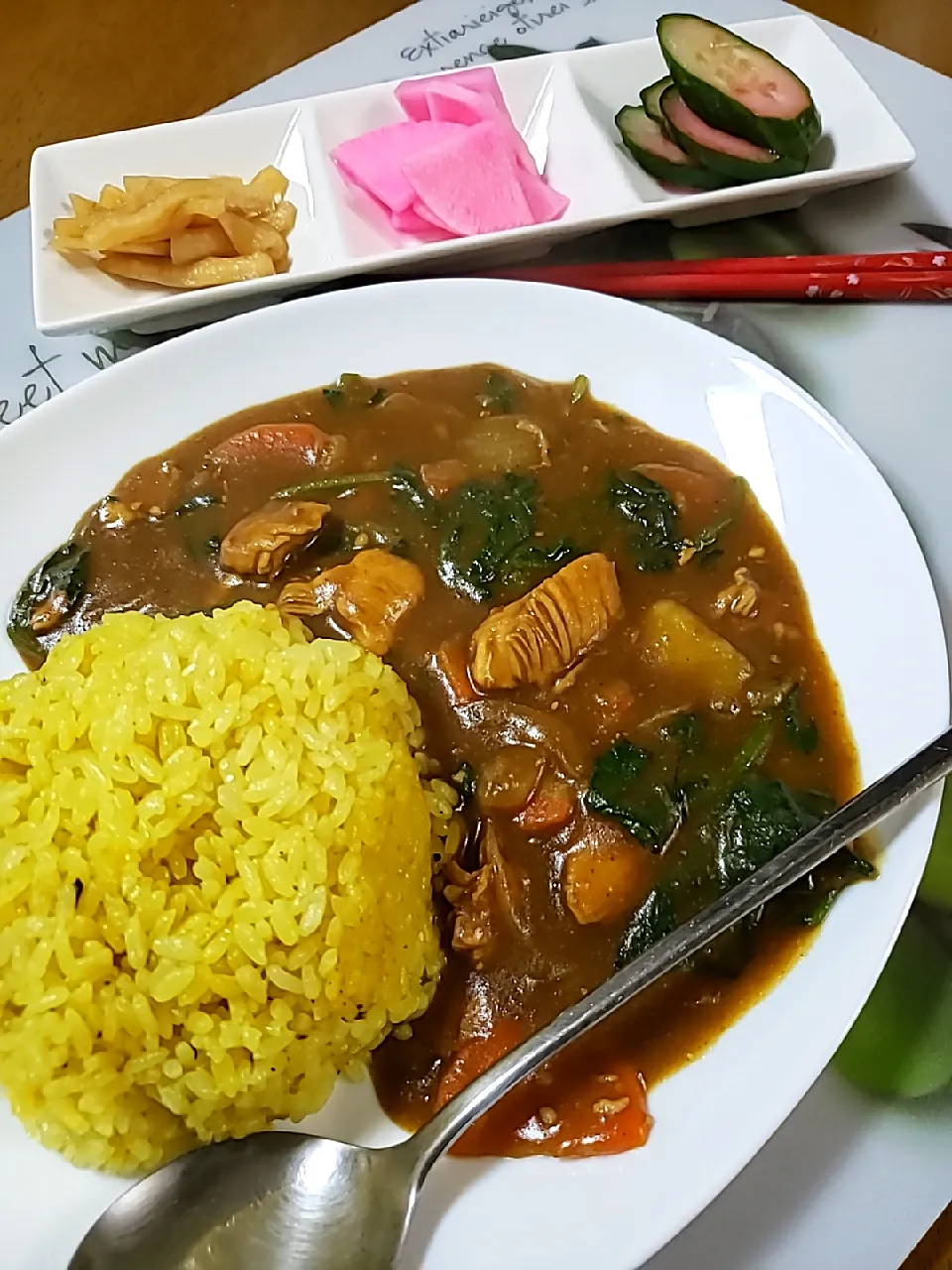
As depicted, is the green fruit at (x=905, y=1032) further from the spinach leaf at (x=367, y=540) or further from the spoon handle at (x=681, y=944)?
the spinach leaf at (x=367, y=540)

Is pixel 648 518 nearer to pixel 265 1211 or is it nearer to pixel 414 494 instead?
pixel 414 494

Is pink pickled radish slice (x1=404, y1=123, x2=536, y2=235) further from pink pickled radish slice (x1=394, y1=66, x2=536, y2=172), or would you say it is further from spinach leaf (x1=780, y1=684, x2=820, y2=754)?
spinach leaf (x1=780, y1=684, x2=820, y2=754)

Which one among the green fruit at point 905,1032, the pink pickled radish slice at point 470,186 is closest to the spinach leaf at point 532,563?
the green fruit at point 905,1032

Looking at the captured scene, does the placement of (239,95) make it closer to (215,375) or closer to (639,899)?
(215,375)

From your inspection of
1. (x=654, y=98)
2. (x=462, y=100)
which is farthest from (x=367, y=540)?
(x=654, y=98)

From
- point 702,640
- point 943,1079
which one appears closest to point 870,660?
point 702,640

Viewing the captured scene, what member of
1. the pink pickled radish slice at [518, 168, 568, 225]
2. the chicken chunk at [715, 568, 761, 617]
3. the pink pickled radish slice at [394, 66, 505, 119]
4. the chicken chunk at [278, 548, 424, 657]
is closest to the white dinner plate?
the chicken chunk at [715, 568, 761, 617]
